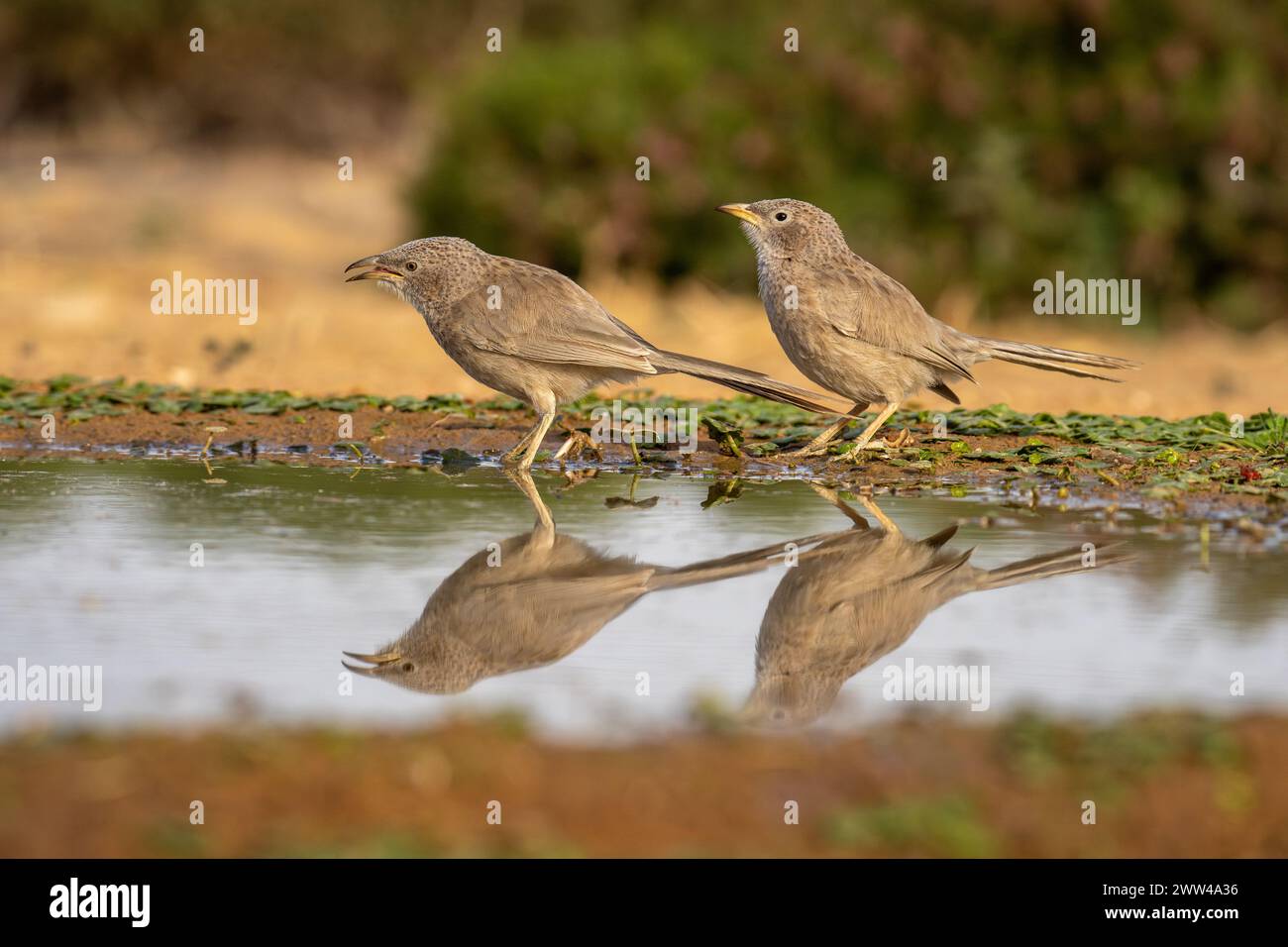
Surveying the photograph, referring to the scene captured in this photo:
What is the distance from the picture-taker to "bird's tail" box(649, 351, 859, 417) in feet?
26.9

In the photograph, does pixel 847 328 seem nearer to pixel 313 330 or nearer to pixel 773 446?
pixel 773 446

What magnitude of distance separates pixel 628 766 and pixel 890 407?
15.5 ft

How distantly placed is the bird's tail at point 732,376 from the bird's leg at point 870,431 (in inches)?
8.7

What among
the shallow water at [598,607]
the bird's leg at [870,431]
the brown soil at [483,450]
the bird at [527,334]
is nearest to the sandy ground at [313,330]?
the brown soil at [483,450]

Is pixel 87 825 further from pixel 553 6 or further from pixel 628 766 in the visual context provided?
pixel 553 6

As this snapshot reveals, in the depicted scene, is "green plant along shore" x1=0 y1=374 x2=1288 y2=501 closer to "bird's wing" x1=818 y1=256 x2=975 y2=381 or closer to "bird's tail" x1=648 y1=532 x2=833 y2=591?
"bird's wing" x1=818 y1=256 x2=975 y2=381

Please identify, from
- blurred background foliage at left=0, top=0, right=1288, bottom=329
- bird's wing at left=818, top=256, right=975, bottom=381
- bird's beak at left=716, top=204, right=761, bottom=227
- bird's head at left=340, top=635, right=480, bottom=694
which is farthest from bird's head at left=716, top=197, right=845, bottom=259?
blurred background foliage at left=0, top=0, right=1288, bottom=329

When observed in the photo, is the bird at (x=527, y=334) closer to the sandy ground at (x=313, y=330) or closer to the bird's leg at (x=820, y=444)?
the bird's leg at (x=820, y=444)

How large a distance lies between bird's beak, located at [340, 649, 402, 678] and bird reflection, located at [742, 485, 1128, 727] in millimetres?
1043

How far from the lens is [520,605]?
221 inches

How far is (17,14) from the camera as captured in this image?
87.1 ft

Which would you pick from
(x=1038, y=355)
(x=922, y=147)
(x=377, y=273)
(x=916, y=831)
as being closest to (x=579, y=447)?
(x=377, y=273)

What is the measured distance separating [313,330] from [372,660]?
26.0 feet

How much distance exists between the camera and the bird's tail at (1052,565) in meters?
6.03
